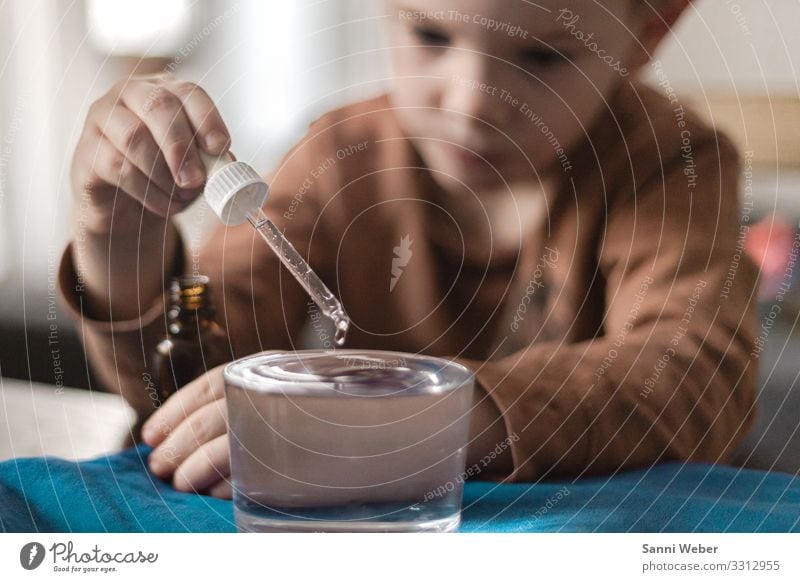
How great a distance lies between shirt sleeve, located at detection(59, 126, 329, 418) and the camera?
1.38 ft

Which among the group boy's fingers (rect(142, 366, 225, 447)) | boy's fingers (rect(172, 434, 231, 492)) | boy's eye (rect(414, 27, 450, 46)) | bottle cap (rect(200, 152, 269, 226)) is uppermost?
boy's eye (rect(414, 27, 450, 46))

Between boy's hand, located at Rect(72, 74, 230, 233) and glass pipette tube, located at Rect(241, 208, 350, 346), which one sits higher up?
boy's hand, located at Rect(72, 74, 230, 233)

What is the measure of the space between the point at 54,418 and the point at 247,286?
11 cm

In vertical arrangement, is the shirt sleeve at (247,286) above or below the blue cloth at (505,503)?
above

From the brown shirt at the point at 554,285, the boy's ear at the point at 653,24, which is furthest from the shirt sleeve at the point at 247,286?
the boy's ear at the point at 653,24

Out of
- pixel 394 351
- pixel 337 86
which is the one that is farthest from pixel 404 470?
pixel 337 86

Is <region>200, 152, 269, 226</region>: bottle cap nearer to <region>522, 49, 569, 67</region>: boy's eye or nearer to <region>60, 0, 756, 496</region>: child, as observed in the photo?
<region>60, 0, 756, 496</region>: child

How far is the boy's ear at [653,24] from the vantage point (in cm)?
41

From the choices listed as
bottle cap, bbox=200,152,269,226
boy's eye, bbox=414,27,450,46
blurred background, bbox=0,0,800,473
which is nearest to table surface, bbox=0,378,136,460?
blurred background, bbox=0,0,800,473

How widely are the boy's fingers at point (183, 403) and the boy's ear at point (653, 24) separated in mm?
226

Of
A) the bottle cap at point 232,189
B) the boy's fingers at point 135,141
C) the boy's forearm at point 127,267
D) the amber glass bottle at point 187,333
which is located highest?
the boy's fingers at point 135,141

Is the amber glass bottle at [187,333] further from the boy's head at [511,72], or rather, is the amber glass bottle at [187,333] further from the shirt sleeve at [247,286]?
the boy's head at [511,72]

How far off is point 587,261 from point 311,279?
0.12 metres
